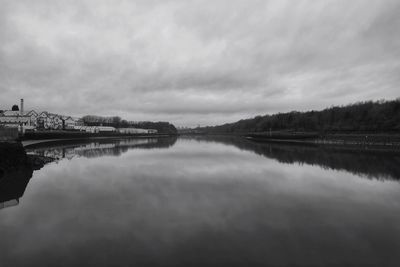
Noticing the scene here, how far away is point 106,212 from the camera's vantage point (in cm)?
883

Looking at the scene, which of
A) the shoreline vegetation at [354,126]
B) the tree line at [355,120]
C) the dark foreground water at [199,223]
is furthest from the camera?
the tree line at [355,120]

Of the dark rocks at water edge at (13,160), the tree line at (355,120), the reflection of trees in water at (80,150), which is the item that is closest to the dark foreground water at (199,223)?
the dark rocks at water edge at (13,160)

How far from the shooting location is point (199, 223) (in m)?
7.85

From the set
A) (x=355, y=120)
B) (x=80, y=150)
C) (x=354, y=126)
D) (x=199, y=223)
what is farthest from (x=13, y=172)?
(x=355, y=120)

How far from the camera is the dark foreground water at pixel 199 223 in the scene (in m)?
5.86

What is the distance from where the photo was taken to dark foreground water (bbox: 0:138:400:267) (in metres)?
5.86

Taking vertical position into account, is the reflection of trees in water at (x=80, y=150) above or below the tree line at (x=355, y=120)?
below

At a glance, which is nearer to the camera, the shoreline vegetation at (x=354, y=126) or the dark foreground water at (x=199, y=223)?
the dark foreground water at (x=199, y=223)

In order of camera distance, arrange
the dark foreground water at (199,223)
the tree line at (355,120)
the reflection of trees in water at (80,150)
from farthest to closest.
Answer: the tree line at (355,120)
the reflection of trees in water at (80,150)
the dark foreground water at (199,223)

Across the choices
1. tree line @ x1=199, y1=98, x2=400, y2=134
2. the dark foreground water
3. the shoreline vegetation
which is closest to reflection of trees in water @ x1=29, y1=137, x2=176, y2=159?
the dark foreground water

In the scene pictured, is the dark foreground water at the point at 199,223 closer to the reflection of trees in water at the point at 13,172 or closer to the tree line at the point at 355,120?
the reflection of trees in water at the point at 13,172

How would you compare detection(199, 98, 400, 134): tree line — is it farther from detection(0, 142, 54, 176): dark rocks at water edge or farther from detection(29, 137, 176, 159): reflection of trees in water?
detection(0, 142, 54, 176): dark rocks at water edge

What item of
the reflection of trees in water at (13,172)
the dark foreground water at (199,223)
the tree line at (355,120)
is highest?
the tree line at (355,120)

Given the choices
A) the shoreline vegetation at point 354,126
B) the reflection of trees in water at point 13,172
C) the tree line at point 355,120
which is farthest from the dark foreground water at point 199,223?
the tree line at point 355,120
